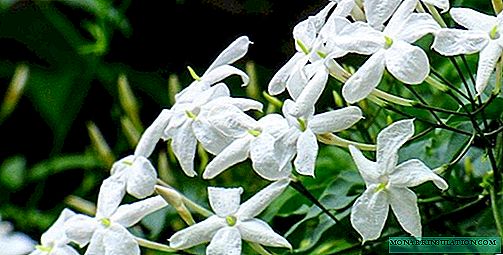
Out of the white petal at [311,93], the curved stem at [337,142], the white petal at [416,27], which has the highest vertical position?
the white petal at [416,27]

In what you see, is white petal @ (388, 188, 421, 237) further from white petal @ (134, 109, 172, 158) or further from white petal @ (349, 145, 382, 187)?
white petal @ (134, 109, 172, 158)

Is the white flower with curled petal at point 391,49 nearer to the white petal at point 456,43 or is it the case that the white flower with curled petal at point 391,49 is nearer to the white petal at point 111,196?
the white petal at point 456,43

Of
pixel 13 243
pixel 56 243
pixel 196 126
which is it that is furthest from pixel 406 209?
pixel 13 243

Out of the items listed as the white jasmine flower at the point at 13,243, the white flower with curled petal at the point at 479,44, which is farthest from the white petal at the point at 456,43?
the white jasmine flower at the point at 13,243

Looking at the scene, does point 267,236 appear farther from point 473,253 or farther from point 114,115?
point 114,115

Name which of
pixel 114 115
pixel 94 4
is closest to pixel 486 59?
pixel 94 4

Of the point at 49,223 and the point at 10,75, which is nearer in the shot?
the point at 49,223

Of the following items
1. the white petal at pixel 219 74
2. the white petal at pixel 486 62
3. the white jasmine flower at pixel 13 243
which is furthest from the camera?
the white jasmine flower at pixel 13 243
